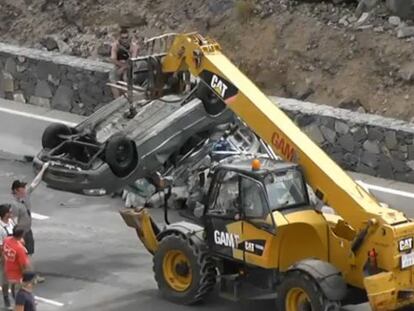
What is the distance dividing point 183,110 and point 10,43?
355 inches

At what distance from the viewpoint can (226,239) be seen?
15.3 metres

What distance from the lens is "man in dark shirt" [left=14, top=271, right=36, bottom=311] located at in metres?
14.5

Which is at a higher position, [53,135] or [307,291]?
[53,135]

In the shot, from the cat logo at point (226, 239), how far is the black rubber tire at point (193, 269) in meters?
0.28

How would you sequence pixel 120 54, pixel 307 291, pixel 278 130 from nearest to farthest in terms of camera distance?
pixel 307 291
pixel 278 130
pixel 120 54

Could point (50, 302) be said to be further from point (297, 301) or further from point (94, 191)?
point (297, 301)

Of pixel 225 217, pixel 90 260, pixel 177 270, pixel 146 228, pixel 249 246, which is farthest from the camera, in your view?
pixel 90 260

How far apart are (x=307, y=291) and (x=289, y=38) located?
9.25 metres

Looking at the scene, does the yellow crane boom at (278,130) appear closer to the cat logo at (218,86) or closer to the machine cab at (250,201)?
the cat logo at (218,86)

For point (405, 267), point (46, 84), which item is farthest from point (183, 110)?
point (46, 84)

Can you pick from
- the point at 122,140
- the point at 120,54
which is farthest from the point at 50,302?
the point at 120,54

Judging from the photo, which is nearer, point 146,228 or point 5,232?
point 5,232

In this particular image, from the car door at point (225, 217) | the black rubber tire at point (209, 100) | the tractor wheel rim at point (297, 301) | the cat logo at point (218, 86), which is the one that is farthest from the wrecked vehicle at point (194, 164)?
the tractor wheel rim at point (297, 301)

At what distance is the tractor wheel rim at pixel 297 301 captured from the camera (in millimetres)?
14320
